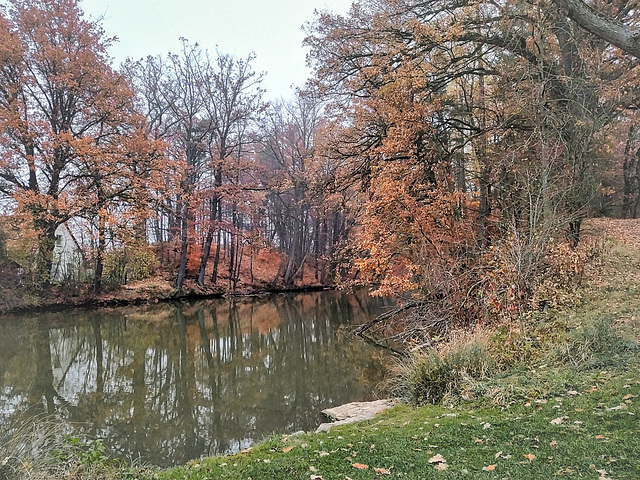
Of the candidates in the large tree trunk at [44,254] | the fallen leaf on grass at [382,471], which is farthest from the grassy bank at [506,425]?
the large tree trunk at [44,254]

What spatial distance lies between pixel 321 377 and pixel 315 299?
14588 millimetres

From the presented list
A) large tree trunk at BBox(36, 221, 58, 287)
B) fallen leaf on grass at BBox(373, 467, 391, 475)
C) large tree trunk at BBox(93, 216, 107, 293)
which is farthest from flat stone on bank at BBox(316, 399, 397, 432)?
large tree trunk at BBox(36, 221, 58, 287)

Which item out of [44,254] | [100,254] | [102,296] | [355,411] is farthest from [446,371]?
[102,296]

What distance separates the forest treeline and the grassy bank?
1.79 meters

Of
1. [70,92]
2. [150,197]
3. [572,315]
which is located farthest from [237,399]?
[70,92]

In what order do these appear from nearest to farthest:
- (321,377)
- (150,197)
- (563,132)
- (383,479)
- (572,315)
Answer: (383,479) < (572,315) < (321,377) < (563,132) < (150,197)

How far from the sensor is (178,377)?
349 inches

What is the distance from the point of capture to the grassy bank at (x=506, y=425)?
3.07m

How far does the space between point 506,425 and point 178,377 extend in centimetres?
708

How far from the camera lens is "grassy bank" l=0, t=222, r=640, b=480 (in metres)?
3.07

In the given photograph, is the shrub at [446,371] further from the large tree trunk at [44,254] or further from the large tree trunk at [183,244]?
the large tree trunk at [183,244]

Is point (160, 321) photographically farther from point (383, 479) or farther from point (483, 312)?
point (383, 479)

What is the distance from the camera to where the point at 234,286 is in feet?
82.5

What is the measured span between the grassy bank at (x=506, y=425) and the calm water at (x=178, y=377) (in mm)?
1910
